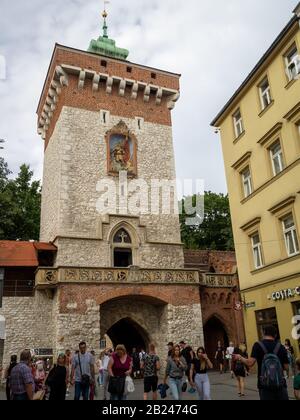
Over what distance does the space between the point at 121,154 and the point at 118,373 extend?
19812 mm

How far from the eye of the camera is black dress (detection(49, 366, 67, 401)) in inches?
311

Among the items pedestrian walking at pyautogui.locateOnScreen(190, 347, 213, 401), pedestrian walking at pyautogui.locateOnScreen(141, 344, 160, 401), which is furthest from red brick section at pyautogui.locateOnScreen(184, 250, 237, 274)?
pedestrian walking at pyautogui.locateOnScreen(190, 347, 213, 401)

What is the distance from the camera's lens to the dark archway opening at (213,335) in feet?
82.8

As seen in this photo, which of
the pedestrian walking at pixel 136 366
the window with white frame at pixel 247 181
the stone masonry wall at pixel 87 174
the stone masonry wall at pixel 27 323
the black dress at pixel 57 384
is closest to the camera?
the black dress at pixel 57 384

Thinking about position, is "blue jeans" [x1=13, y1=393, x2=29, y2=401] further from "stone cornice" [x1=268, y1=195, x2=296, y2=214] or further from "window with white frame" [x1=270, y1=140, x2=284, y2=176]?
"window with white frame" [x1=270, y1=140, x2=284, y2=176]

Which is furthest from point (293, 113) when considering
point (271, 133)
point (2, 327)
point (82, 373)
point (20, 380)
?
point (2, 327)

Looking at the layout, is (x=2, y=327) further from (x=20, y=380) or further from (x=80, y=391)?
(x=20, y=380)

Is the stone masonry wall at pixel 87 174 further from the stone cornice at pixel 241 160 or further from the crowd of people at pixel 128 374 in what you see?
the crowd of people at pixel 128 374

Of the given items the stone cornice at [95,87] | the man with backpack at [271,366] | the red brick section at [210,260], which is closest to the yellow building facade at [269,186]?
the red brick section at [210,260]

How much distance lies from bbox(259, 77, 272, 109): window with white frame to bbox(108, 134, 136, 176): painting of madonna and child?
1016 cm

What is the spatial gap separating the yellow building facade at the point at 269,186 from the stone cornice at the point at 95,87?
30.2 feet

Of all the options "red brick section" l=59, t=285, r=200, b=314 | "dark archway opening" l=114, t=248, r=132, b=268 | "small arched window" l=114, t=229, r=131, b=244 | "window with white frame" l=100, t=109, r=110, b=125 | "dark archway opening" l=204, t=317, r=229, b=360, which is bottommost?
"dark archway opening" l=204, t=317, r=229, b=360
